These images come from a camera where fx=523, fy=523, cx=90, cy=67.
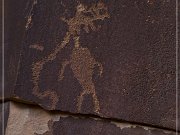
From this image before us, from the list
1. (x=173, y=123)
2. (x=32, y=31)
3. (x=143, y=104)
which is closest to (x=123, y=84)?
(x=143, y=104)

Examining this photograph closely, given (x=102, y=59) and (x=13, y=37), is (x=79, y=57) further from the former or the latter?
(x=13, y=37)

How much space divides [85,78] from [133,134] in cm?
22

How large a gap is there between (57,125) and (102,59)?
0.25 metres

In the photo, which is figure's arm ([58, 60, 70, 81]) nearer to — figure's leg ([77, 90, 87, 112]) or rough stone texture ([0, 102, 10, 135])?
figure's leg ([77, 90, 87, 112])

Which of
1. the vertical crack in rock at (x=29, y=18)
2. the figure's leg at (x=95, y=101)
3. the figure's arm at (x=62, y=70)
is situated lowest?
the figure's leg at (x=95, y=101)

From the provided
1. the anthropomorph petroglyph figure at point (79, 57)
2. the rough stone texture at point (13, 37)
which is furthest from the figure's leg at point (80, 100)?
the rough stone texture at point (13, 37)

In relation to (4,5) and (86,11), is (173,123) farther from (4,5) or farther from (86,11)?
(4,5)

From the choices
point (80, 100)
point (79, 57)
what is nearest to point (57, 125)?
point (80, 100)

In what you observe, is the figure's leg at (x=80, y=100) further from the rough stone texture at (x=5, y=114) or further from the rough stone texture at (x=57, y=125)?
the rough stone texture at (x=5, y=114)

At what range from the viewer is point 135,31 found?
1.58 m

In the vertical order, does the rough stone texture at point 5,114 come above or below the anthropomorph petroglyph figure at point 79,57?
below

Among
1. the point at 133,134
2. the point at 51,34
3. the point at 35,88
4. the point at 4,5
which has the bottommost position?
the point at 133,134

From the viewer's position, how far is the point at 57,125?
5.32 ft

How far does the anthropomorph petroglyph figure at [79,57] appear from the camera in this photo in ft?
5.25
